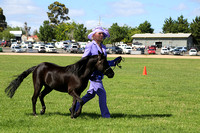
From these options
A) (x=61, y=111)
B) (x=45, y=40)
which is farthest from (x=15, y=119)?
(x=45, y=40)

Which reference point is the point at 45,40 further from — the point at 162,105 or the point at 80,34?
the point at 162,105

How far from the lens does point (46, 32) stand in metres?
104

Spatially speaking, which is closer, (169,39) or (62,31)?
(169,39)

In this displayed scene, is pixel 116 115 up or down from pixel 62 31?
down

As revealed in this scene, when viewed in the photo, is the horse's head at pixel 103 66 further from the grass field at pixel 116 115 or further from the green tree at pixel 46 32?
the green tree at pixel 46 32

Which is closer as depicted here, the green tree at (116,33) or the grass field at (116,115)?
the grass field at (116,115)

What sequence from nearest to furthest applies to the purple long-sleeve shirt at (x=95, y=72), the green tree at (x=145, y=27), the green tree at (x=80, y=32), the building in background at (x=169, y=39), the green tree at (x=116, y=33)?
the purple long-sleeve shirt at (x=95, y=72) → the building in background at (x=169, y=39) → the green tree at (x=116, y=33) → the green tree at (x=80, y=32) → the green tree at (x=145, y=27)

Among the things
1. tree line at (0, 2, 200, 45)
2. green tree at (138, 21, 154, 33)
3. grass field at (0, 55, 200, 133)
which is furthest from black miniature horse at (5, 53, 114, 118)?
green tree at (138, 21, 154, 33)

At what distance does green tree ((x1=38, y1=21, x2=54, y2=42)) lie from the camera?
104000mm

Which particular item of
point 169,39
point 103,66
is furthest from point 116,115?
point 169,39

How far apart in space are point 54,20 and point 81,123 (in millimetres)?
124959

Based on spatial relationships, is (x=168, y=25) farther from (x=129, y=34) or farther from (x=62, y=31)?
(x=62, y=31)

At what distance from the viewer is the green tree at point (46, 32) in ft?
341

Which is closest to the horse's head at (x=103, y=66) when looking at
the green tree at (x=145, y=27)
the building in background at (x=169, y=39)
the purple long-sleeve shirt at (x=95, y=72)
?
the purple long-sleeve shirt at (x=95, y=72)
